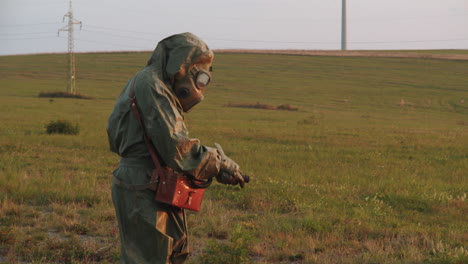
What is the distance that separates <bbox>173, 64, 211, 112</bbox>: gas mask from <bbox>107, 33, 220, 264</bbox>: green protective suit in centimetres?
7

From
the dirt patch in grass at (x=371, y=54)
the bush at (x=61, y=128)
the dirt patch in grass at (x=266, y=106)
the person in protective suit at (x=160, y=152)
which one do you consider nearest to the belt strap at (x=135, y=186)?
the person in protective suit at (x=160, y=152)

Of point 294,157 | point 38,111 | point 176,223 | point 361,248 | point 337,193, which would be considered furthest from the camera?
point 38,111

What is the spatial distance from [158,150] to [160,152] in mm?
21

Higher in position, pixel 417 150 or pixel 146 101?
pixel 146 101

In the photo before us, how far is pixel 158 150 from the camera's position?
4.28 metres

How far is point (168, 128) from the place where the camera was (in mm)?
4203

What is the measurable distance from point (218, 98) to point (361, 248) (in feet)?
156

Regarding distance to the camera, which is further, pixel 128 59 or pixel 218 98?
pixel 128 59

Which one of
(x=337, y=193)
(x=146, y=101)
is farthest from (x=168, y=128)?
(x=337, y=193)

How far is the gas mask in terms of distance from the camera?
4496 millimetres

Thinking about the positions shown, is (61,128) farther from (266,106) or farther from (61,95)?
(61,95)

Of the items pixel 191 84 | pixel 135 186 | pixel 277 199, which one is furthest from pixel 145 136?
pixel 277 199

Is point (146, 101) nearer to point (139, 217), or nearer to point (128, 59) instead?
point (139, 217)

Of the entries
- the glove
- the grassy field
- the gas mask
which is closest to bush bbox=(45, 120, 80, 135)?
the grassy field
